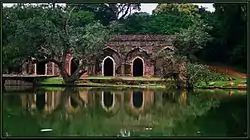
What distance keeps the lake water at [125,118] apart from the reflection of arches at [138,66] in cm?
1111

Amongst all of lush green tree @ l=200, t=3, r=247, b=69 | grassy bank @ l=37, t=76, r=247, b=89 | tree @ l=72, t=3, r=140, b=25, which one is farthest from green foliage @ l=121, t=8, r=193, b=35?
lush green tree @ l=200, t=3, r=247, b=69

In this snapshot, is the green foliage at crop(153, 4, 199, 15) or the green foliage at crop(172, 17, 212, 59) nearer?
the green foliage at crop(172, 17, 212, 59)

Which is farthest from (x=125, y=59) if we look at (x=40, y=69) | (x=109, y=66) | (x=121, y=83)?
(x=40, y=69)

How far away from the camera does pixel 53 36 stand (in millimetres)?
19297

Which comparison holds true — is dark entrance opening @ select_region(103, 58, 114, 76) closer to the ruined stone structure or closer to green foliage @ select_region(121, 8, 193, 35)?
the ruined stone structure

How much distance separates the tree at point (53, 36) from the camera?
61.7 feet

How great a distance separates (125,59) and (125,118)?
15169mm

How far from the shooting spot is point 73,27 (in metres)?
20.4

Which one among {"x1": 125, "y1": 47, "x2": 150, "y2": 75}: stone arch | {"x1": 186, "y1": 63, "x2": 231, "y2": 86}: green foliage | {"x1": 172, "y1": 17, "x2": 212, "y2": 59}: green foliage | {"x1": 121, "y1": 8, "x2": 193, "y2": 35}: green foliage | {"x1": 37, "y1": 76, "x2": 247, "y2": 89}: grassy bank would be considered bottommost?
{"x1": 37, "y1": 76, "x2": 247, "y2": 89}: grassy bank

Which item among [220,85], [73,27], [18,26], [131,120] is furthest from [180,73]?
[131,120]

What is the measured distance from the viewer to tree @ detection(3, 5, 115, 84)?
18.8 metres

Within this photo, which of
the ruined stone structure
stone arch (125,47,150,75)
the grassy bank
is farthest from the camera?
stone arch (125,47,150,75)

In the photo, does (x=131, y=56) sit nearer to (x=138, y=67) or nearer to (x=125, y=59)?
(x=125, y=59)

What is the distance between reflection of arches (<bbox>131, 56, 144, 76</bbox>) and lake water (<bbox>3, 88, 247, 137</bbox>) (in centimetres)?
1111
